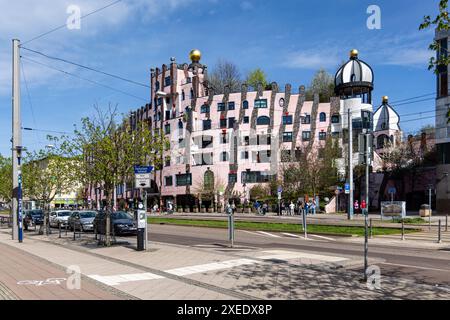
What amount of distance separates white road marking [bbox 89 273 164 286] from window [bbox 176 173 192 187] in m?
56.2

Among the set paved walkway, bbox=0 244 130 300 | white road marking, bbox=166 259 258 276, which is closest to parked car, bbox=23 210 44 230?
paved walkway, bbox=0 244 130 300

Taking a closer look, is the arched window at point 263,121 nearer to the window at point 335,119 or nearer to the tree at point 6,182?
the window at point 335,119

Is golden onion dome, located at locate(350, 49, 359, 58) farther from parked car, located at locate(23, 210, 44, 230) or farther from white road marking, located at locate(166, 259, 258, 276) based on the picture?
white road marking, located at locate(166, 259, 258, 276)

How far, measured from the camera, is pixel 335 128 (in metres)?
67.2

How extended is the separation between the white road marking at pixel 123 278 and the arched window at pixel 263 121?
5757cm

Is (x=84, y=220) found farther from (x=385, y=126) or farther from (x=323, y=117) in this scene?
(x=385, y=126)

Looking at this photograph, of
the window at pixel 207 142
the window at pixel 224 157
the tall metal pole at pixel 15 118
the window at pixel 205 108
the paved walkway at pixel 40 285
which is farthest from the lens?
the window at pixel 205 108

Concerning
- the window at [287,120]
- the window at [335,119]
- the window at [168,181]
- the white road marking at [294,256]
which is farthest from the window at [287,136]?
the white road marking at [294,256]

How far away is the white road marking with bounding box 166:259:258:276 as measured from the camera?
10988mm

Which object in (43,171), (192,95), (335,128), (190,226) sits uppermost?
(192,95)

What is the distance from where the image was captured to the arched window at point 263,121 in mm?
67312

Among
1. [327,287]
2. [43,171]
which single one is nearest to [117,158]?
[327,287]

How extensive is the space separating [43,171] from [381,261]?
2544cm
